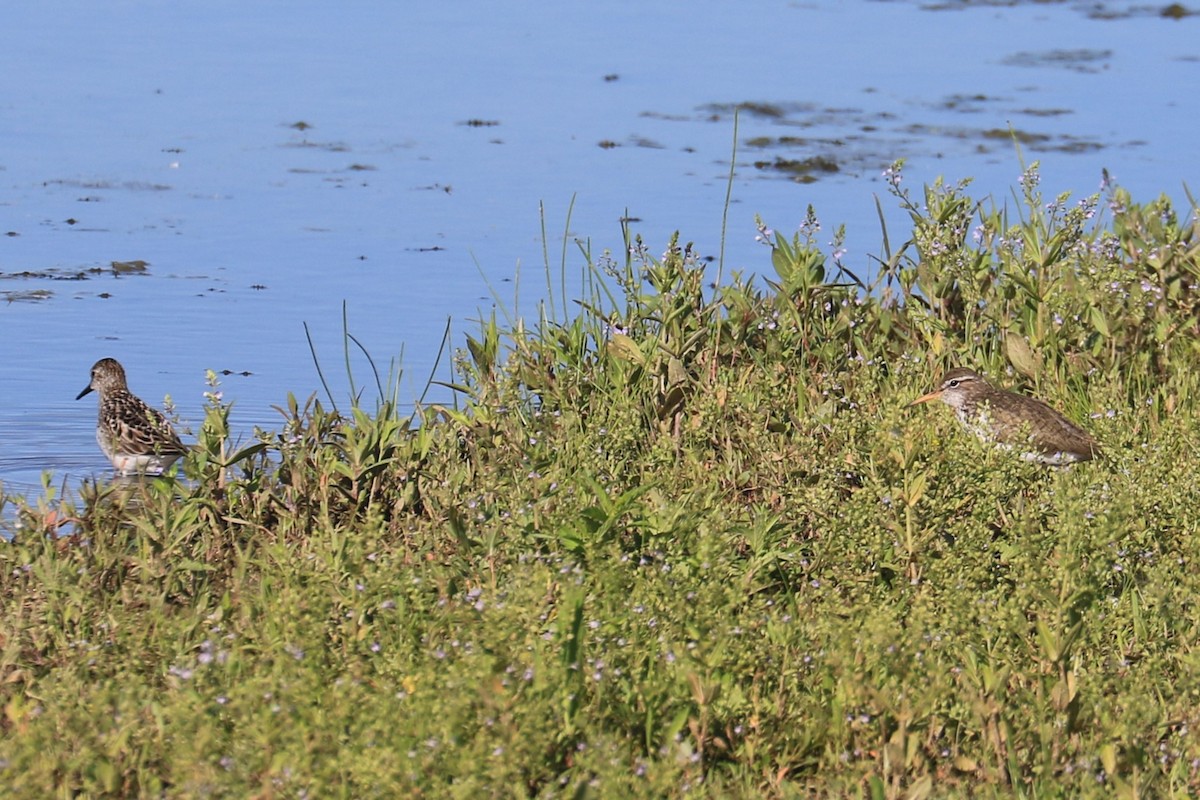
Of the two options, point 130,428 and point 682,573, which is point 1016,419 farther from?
point 130,428

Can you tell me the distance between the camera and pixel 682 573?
5.00 m

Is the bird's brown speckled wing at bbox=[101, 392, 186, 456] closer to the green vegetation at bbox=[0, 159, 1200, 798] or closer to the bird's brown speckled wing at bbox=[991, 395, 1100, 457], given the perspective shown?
the green vegetation at bbox=[0, 159, 1200, 798]

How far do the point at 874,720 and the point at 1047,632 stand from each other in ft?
1.54

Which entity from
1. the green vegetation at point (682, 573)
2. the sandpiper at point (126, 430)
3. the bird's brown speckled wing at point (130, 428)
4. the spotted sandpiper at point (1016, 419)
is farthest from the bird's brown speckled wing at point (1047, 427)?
the bird's brown speckled wing at point (130, 428)

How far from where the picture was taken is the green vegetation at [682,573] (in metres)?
4.23

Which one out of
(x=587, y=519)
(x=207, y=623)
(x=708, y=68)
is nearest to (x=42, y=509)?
(x=207, y=623)

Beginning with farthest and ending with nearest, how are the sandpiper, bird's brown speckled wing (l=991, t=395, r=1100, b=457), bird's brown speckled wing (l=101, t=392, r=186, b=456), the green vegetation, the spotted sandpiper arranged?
1. bird's brown speckled wing (l=101, t=392, r=186, b=456)
2. the sandpiper
3. bird's brown speckled wing (l=991, t=395, r=1100, b=457)
4. the spotted sandpiper
5. the green vegetation

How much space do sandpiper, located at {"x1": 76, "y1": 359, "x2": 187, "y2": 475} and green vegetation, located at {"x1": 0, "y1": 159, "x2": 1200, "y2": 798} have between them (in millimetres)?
1196

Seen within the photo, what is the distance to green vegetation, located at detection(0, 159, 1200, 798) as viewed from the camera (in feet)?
13.9

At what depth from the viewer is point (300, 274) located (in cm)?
1083

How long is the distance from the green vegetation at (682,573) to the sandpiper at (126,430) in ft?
3.93

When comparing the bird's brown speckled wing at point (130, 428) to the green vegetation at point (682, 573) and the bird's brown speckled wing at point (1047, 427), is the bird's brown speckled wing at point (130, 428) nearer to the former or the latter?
the green vegetation at point (682, 573)

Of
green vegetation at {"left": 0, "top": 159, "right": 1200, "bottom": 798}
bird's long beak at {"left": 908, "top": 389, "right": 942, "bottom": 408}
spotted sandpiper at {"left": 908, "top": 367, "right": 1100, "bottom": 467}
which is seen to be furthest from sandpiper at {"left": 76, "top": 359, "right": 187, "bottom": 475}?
spotted sandpiper at {"left": 908, "top": 367, "right": 1100, "bottom": 467}

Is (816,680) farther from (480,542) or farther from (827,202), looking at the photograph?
(827,202)
